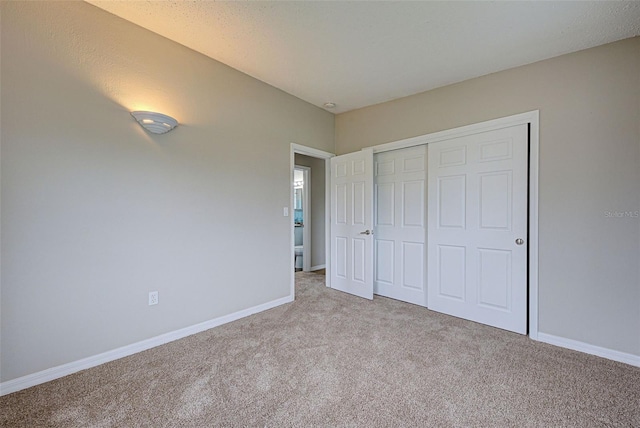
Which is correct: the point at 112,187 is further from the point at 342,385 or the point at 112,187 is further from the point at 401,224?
→ the point at 401,224

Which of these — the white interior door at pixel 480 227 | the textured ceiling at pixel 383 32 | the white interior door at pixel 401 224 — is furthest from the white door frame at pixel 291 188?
the white interior door at pixel 480 227

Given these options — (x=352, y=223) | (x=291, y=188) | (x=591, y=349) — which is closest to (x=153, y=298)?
(x=291, y=188)

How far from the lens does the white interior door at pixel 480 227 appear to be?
8.65 ft

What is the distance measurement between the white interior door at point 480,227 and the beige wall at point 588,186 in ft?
0.60

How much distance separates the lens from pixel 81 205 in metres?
1.99

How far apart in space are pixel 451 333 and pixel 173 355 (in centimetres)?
244

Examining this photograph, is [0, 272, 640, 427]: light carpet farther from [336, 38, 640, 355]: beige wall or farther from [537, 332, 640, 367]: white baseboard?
[336, 38, 640, 355]: beige wall

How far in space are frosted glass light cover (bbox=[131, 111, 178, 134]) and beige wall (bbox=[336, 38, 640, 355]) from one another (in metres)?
3.07

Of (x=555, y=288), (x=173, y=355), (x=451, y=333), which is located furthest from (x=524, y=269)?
(x=173, y=355)

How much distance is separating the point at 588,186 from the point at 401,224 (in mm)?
1766

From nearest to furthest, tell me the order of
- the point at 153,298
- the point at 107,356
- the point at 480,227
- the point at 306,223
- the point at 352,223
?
the point at 107,356
the point at 153,298
the point at 480,227
the point at 352,223
the point at 306,223

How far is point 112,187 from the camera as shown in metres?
2.13

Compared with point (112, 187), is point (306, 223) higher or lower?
lower

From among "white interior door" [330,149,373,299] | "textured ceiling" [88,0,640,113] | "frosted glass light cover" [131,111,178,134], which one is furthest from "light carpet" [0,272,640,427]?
"textured ceiling" [88,0,640,113]
